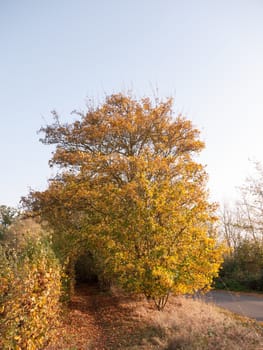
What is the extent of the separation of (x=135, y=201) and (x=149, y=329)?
3.94 meters

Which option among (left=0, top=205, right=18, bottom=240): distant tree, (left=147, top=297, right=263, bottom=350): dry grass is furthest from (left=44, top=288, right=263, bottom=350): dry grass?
(left=0, top=205, right=18, bottom=240): distant tree

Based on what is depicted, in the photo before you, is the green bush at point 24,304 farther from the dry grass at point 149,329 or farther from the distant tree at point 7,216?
the distant tree at point 7,216

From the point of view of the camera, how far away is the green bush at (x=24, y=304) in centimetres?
452

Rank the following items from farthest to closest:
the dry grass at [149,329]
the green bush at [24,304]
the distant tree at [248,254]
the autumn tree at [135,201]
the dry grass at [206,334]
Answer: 1. the distant tree at [248,254]
2. the autumn tree at [135,201]
3. the dry grass at [149,329]
4. the dry grass at [206,334]
5. the green bush at [24,304]

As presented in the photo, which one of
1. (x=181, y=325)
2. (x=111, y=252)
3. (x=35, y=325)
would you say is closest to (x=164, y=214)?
(x=111, y=252)

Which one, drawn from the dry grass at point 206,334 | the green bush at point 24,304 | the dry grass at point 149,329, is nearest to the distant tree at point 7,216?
the dry grass at point 149,329

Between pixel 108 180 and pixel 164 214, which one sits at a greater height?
pixel 108 180

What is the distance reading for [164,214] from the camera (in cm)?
880

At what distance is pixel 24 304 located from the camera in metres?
5.08

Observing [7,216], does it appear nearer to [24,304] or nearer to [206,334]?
[24,304]

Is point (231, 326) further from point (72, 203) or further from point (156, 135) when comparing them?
point (156, 135)

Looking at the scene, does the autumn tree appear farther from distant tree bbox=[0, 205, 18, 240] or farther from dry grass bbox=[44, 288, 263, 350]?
distant tree bbox=[0, 205, 18, 240]

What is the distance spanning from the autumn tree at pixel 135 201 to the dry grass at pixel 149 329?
96 centimetres

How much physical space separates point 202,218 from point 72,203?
18.4 ft
